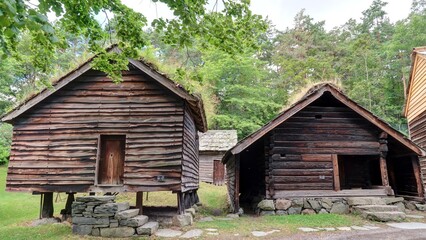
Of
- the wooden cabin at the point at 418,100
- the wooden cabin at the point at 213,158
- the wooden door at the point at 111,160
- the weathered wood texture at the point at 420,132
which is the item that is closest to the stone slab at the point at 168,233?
the wooden door at the point at 111,160

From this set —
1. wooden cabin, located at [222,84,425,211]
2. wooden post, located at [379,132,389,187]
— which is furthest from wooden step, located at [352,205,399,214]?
wooden post, located at [379,132,389,187]

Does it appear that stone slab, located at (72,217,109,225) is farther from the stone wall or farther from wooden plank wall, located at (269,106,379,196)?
wooden plank wall, located at (269,106,379,196)

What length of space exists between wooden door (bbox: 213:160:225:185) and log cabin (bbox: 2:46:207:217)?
53.4ft

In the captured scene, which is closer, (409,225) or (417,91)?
(409,225)

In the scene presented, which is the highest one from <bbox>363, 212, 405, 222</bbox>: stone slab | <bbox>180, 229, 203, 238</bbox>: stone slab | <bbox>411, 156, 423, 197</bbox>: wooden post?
<bbox>411, 156, 423, 197</bbox>: wooden post

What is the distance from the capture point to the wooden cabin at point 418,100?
16.1m

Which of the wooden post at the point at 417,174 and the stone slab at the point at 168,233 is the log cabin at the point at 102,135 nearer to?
→ the stone slab at the point at 168,233

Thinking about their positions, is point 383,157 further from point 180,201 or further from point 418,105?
point 180,201

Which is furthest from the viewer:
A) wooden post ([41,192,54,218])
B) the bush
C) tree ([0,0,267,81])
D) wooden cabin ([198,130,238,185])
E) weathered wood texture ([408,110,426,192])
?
the bush

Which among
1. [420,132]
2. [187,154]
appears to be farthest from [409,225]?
[420,132]

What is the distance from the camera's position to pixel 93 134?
10.0 meters

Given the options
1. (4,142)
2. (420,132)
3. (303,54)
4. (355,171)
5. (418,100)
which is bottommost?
(355,171)

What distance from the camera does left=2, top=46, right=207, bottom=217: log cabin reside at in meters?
9.59

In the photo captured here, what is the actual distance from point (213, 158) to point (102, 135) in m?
17.1
